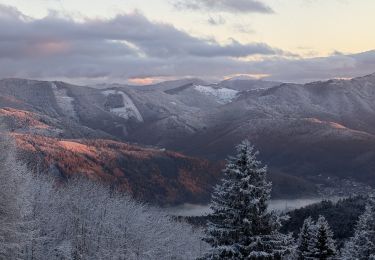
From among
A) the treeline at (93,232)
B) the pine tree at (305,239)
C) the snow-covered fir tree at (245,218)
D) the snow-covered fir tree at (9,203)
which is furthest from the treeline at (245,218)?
the treeline at (93,232)

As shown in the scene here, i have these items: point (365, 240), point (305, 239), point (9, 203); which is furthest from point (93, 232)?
point (365, 240)

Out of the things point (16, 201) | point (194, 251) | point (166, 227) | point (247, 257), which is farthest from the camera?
point (166, 227)

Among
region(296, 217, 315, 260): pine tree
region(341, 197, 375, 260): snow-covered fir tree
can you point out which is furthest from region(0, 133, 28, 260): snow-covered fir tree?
region(341, 197, 375, 260): snow-covered fir tree

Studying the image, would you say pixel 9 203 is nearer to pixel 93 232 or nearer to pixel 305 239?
pixel 305 239

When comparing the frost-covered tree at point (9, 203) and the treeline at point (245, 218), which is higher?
the treeline at point (245, 218)

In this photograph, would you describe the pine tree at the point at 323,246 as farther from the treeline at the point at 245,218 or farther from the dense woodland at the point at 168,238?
the treeline at the point at 245,218

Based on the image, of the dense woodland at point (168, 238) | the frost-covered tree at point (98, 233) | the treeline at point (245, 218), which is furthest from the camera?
the frost-covered tree at point (98, 233)

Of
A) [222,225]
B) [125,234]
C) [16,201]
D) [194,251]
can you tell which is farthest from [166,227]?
[222,225]

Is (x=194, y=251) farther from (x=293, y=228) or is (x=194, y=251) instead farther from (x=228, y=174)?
(x=228, y=174)
